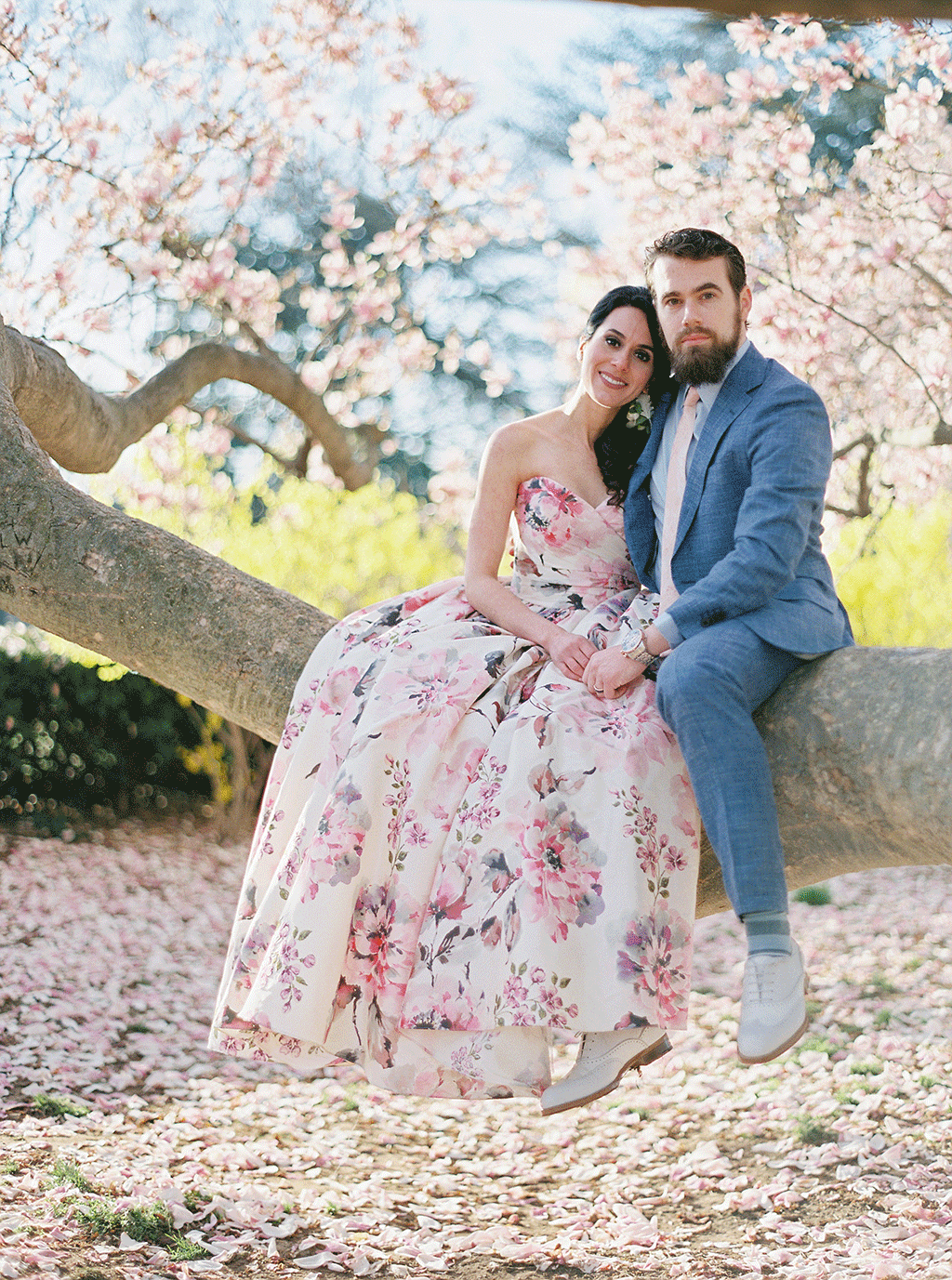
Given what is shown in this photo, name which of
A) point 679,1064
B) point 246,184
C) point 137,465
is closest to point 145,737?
point 137,465

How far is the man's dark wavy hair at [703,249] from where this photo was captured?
2045 millimetres

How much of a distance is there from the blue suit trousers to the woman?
0.16m

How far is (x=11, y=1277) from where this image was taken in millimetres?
2645

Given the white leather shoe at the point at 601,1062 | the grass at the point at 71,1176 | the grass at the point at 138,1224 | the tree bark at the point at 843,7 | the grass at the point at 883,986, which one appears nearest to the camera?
the tree bark at the point at 843,7

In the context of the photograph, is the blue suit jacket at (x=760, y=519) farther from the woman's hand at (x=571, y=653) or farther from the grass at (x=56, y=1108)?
the grass at (x=56, y=1108)

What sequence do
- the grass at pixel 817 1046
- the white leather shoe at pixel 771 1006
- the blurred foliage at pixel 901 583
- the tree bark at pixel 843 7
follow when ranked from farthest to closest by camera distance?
the blurred foliage at pixel 901 583 → the grass at pixel 817 1046 → the white leather shoe at pixel 771 1006 → the tree bark at pixel 843 7

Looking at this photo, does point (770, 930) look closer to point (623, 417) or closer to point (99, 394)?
point (623, 417)

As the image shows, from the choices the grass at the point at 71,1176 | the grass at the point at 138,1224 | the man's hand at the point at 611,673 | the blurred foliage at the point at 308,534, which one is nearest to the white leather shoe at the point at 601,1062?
the man's hand at the point at 611,673

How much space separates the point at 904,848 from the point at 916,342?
4470 millimetres

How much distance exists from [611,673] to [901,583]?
6.88 meters

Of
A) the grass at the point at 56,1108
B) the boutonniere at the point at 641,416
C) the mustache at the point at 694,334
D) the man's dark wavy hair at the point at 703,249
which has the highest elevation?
the man's dark wavy hair at the point at 703,249

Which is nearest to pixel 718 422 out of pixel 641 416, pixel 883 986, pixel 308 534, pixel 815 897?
pixel 641 416

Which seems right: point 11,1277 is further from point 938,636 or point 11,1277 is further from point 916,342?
point 938,636

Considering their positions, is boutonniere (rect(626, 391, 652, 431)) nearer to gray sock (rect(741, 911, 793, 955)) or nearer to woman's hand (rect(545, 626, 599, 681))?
woman's hand (rect(545, 626, 599, 681))
